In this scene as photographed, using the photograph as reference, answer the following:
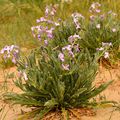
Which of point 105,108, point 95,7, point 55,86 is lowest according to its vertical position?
point 105,108

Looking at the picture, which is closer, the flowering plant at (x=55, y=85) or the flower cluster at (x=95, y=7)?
the flowering plant at (x=55, y=85)

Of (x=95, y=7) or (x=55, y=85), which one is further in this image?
(x=95, y=7)

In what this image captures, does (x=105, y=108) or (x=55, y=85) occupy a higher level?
(x=55, y=85)

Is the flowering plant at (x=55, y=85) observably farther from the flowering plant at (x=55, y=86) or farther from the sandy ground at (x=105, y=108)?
the sandy ground at (x=105, y=108)

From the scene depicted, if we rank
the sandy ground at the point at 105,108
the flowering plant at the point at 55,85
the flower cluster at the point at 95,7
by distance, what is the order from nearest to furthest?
the flowering plant at the point at 55,85 → the sandy ground at the point at 105,108 → the flower cluster at the point at 95,7

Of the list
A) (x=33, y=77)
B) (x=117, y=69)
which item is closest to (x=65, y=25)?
(x=117, y=69)

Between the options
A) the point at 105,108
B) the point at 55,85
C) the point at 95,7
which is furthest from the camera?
the point at 95,7

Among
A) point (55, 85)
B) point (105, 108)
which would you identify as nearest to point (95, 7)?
point (105, 108)

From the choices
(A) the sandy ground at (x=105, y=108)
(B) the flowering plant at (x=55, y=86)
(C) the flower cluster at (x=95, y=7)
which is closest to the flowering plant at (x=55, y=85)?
(B) the flowering plant at (x=55, y=86)

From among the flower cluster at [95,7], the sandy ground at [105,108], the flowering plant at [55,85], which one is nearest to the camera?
the flowering plant at [55,85]

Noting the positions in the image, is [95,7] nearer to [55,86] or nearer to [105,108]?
[105,108]

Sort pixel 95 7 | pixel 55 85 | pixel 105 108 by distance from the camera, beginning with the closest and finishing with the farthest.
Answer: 1. pixel 55 85
2. pixel 105 108
3. pixel 95 7
